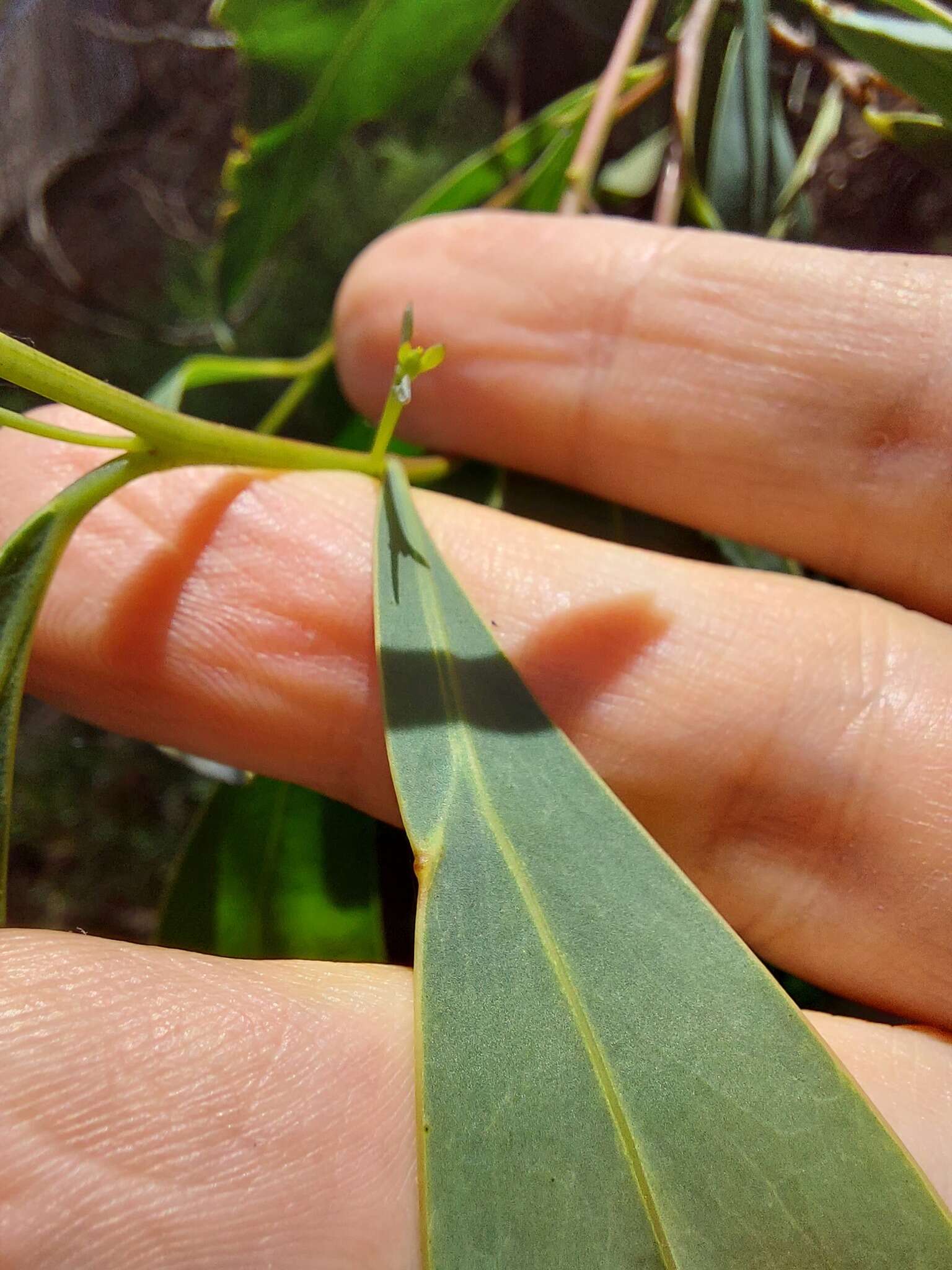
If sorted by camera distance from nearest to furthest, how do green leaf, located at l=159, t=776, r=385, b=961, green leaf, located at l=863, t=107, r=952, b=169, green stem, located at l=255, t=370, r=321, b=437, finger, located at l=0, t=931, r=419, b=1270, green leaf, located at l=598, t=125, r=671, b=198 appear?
finger, located at l=0, t=931, r=419, b=1270
green leaf, located at l=863, t=107, r=952, b=169
green leaf, located at l=159, t=776, r=385, b=961
green stem, located at l=255, t=370, r=321, b=437
green leaf, located at l=598, t=125, r=671, b=198

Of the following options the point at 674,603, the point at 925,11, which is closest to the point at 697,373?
the point at 674,603

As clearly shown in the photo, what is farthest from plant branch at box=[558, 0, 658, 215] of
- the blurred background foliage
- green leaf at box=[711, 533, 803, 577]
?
green leaf at box=[711, 533, 803, 577]

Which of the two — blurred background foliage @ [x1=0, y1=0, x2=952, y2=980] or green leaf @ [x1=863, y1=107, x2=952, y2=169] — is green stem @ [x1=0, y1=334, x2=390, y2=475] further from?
green leaf @ [x1=863, y1=107, x2=952, y2=169]

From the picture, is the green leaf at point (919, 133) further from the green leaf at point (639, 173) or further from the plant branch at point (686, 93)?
the green leaf at point (639, 173)

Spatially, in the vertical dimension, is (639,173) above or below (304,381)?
above

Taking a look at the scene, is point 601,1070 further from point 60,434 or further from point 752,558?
point 752,558

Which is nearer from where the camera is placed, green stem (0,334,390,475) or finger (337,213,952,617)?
green stem (0,334,390,475)

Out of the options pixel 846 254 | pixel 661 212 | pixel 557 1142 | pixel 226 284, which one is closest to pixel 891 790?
pixel 557 1142
